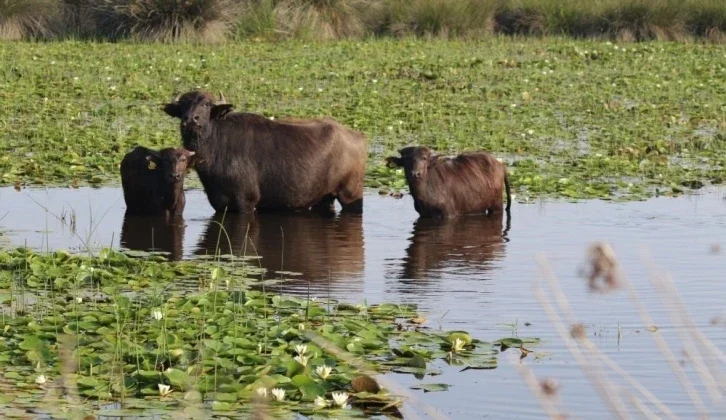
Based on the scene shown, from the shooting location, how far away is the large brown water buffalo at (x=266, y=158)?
1259cm

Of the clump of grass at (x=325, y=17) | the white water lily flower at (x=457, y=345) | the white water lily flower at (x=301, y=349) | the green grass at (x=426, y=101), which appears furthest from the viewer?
the clump of grass at (x=325, y=17)

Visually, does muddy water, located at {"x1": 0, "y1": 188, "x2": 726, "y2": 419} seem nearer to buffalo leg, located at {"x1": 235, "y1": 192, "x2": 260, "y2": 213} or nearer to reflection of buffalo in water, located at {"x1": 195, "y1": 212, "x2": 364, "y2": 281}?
reflection of buffalo in water, located at {"x1": 195, "y1": 212, "x2": 364, "y2": 281}

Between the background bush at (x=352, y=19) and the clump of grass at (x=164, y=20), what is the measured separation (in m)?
0.02

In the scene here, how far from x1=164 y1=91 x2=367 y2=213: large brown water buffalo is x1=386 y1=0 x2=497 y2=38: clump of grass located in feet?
55.2

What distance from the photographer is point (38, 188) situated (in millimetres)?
13508

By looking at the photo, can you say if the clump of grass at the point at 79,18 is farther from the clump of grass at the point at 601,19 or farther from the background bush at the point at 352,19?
the clump of grass at the point at 601,19

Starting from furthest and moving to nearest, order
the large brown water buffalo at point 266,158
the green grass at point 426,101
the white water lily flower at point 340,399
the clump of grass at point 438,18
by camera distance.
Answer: the clump of grass at point 438,18
the green grass at point 426,101
the large brown water buffalo at point 266,158
the white water lily flower at point 340,399

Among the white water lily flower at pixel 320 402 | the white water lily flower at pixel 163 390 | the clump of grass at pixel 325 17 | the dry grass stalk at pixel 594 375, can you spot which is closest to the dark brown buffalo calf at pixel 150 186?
the dry grass stalk at pixel 594 375

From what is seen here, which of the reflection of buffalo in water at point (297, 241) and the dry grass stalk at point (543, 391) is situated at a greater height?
the dry grass stalk at point (543, 391)

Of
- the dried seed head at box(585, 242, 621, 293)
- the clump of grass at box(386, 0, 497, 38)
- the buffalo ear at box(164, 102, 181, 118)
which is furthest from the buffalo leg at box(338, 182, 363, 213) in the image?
the clump of grass at box(386, 0, 497, 38)

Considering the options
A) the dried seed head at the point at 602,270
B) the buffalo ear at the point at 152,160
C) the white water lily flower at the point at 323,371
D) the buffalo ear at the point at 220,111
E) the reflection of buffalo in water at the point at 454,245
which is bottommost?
the reflection of buffalo in water at the point at 454,245

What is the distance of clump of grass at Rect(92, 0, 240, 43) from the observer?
90.5ft

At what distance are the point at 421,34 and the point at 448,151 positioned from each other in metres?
14.3

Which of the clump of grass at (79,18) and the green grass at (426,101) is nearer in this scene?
the green grass at (426,101)
